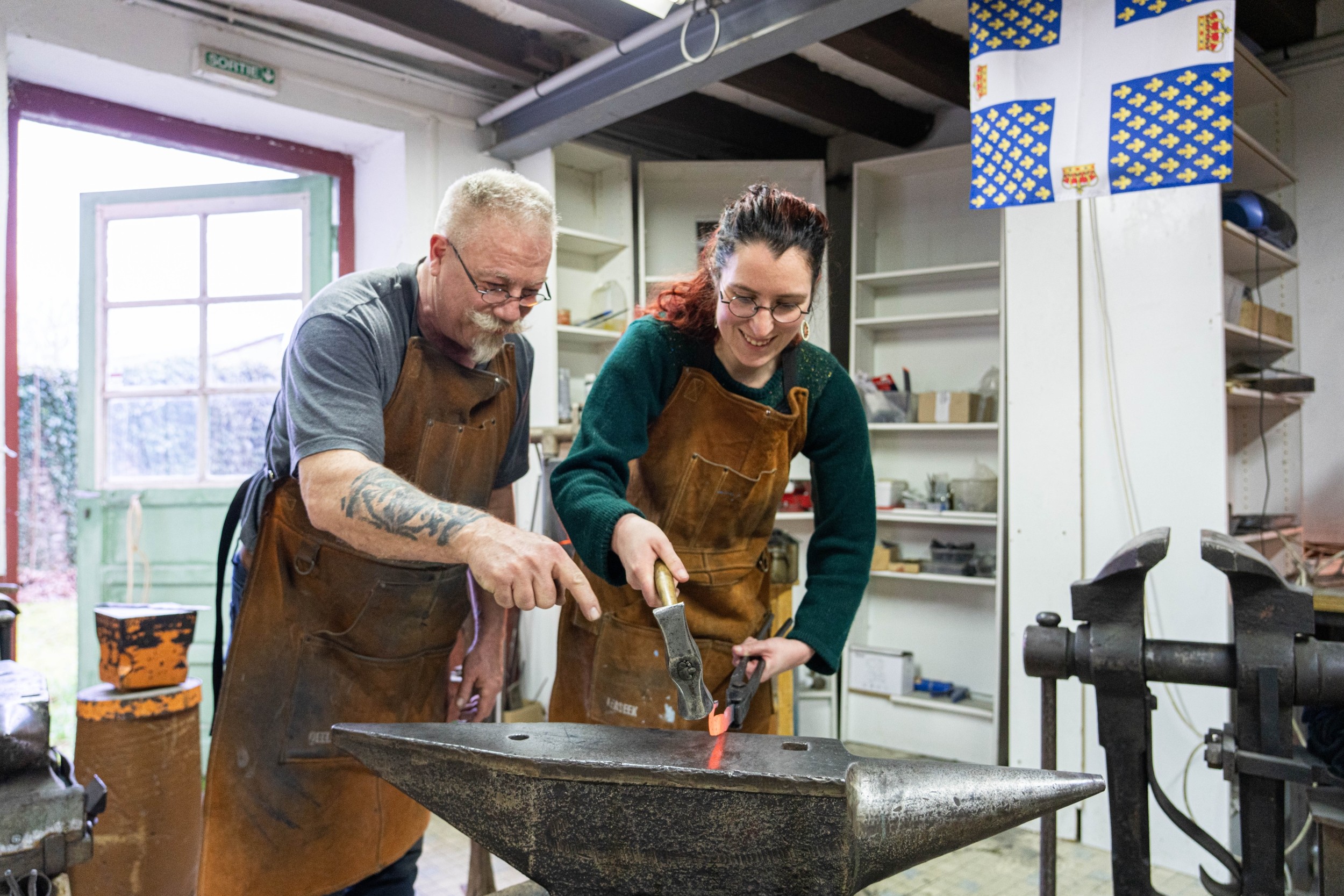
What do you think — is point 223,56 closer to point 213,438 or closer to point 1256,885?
point 213,438

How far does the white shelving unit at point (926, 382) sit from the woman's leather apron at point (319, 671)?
266cm

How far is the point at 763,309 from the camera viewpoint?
141cm

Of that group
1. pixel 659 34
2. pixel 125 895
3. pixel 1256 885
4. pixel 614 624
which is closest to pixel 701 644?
pixel 614 624

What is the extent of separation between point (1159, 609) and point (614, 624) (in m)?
1.94

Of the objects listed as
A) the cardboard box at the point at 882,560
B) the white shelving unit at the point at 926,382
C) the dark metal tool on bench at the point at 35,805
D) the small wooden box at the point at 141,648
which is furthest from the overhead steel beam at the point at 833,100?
the dark metal tool on bench at the point at 35,805

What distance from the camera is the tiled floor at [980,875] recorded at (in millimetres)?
2572

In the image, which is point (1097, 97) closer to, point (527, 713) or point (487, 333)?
point (487, 333)

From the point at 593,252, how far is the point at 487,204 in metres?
2.73

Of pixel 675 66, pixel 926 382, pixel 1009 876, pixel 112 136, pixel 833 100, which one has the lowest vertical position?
pixel 1009 876

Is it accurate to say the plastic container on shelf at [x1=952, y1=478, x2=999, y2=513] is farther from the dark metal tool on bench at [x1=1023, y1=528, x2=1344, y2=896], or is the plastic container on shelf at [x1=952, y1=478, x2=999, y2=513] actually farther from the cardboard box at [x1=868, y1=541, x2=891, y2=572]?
the dark metal tool on bench at [x1=1023, y1=528, x2=1344, y2=896]

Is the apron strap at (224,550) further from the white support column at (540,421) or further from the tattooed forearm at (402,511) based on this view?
the white support column at (540,421)

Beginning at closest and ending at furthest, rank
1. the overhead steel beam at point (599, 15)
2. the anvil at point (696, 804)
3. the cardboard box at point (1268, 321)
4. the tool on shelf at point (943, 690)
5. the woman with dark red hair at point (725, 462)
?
the anvil at point (696, 804), the woman with dark red hair at point (725, 462), the overhead steel beam at point (599, 15), the cardboard box at point (1268, 321), the tool on shelf at point (943, 690)

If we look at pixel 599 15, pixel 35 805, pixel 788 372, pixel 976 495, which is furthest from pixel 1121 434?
pixel 35 805

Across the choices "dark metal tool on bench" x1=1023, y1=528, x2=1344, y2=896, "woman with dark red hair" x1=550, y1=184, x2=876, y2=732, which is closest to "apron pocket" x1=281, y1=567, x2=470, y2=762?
"woman with dark red hair" x1=550, y1=184, x2=876, y2=732
